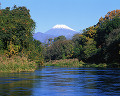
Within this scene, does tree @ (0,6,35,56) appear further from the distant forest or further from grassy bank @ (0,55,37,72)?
grassy bank @ (0,55,37,72)

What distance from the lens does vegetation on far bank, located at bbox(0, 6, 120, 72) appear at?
43444 millimetres

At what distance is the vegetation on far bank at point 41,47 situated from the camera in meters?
43.4

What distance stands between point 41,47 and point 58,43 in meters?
29.0

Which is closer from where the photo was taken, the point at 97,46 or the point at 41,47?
the point at 41,47

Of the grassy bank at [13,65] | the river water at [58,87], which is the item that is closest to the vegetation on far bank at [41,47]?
the grassy bank at [13,65]

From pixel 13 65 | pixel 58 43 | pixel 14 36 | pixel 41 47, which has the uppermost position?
pixel 58 43

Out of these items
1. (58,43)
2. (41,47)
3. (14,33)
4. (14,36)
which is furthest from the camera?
(58,43)

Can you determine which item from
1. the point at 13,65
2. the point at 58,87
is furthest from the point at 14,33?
the point at 58,87

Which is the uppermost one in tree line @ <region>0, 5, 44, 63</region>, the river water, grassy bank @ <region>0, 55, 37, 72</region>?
tree line @ <region>0, 5, 44, 63</region>

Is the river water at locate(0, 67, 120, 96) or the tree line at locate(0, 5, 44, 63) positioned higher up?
the tree line at locate(0, 5, 44, 63)

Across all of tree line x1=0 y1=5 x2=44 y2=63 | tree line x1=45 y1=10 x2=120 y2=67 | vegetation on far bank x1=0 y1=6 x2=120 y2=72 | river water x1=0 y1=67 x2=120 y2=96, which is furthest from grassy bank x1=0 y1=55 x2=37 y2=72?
tree line x1=45 y1=10 x2=120 y2=67

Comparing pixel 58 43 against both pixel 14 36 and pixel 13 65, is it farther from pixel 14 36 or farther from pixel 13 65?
pixel 13 65

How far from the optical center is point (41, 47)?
3442 inches

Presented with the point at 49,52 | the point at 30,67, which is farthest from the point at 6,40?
the point at 49,52
